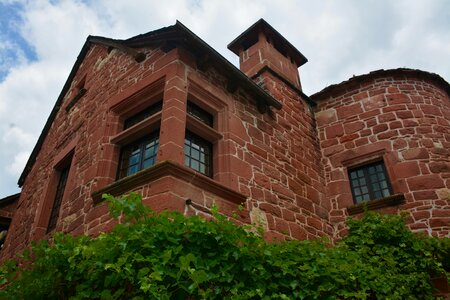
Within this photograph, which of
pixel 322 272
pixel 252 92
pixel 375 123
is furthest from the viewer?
pixel 375 123

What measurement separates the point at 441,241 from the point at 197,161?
12.1 feet

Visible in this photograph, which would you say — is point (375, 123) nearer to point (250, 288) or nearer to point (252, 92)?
point (252, 92)

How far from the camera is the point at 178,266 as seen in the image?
2.79 meters

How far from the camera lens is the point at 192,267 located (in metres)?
2.96

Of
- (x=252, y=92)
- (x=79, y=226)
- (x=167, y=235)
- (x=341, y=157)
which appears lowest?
(x=167, y=235)

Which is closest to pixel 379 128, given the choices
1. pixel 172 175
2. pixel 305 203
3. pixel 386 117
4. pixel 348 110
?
pixel 386 117

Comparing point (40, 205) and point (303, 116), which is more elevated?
point (303, 116)

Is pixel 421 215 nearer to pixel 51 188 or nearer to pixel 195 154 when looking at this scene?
pixel 195 154

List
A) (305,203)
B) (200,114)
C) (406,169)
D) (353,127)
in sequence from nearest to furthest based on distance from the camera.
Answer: (200,114), (305,203), (406,169), (353,127)

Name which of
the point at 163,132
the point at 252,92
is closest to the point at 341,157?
the point at 252,92

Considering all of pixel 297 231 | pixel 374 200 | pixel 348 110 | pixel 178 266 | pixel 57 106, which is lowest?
pixel 178 266

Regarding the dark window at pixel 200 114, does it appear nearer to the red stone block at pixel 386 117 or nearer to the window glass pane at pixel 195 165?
the window glass pane at pixel 195 165

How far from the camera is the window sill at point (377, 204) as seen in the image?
6309mm

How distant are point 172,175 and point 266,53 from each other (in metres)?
5.37
